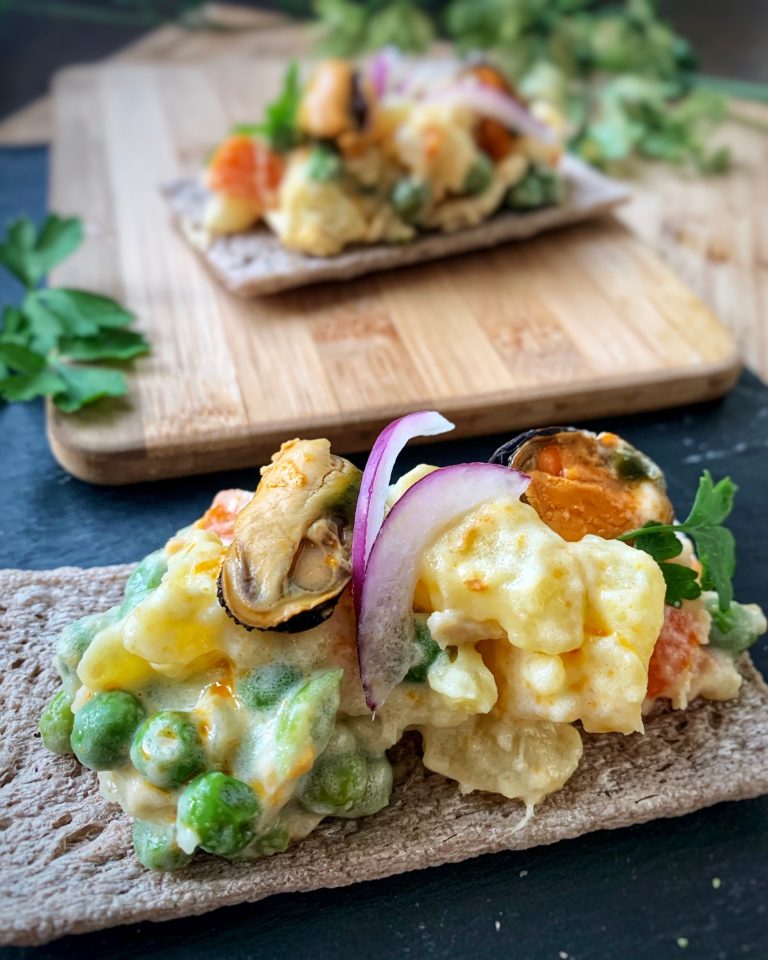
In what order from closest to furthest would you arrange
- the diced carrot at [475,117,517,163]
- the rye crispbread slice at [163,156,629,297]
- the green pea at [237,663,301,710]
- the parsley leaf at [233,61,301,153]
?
1. the green pea at [237,663,301,710]
2. the rye crispbread slice at [163,156,629,297]
3. the parsley leaf at [233,61,301,153]
4. the diced carrot at [475,117,517,163]

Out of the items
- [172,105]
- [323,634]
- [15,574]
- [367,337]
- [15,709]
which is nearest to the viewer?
[323,634]

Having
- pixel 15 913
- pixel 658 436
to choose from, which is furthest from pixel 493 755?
pixel 658 436

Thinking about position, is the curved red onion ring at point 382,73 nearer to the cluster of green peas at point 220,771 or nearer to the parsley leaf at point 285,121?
the parsley leaf at point 285,121

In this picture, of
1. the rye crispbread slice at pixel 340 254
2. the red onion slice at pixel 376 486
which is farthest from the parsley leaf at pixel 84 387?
the red onion slice at pixel 376 486

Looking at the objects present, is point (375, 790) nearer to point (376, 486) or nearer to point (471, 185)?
point (376, 486)

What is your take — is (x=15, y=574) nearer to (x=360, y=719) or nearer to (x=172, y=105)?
(x=360, y=719)

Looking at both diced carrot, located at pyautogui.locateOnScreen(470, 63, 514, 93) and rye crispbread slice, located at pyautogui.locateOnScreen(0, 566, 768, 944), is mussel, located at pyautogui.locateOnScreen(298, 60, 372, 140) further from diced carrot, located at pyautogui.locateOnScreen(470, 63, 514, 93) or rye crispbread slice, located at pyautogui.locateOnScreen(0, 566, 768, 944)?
rye crispbread slice, located at pyautogui.locateOnScreen(0, 566, 768, 944)

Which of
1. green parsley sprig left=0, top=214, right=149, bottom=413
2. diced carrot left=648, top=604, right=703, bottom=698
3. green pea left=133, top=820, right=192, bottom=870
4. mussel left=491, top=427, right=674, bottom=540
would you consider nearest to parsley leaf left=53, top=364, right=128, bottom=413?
green parsley sprig left=0, top=214, right=149, bottom=413
